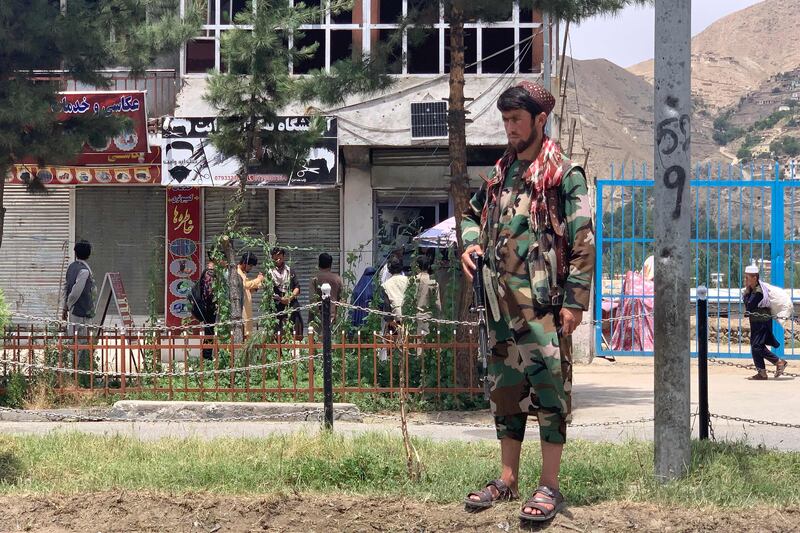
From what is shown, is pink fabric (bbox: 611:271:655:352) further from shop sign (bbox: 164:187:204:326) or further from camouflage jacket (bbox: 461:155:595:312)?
camouflage jacket (bbox: 461:155:595:312)

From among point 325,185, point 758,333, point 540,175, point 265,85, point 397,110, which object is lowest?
point 758,333

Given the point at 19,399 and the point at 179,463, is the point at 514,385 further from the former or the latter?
the point at 19,399

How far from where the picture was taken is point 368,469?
6.38 meters

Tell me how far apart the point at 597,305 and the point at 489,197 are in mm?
10758

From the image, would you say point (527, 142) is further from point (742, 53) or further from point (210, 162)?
point (742, 53)

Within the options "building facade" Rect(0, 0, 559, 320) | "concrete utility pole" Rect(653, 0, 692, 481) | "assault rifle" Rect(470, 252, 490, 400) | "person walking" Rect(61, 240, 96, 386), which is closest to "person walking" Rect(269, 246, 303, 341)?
"building facade" Rect(0, 0, 559, 320)

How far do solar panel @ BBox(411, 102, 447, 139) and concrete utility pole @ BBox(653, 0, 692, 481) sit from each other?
10845mm

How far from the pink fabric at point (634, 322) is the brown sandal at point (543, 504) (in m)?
10.9

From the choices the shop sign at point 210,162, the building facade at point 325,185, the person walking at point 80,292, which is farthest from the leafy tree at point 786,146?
the person walking at point 80,292

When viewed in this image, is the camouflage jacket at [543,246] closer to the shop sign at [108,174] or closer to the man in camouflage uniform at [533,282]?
the man in camouflage uniform at [533,282]

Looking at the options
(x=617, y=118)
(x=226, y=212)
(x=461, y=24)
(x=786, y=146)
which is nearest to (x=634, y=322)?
(x=461, y=24)

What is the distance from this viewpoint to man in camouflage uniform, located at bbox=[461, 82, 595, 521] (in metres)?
5.20

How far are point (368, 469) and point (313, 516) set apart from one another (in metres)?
0.86

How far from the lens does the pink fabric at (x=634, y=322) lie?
16.0 meters
